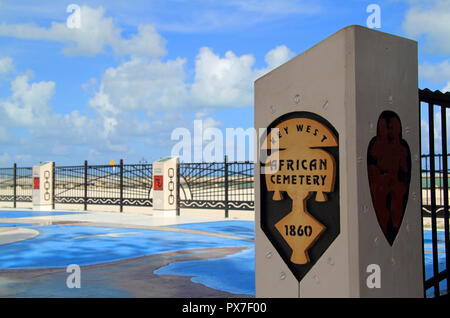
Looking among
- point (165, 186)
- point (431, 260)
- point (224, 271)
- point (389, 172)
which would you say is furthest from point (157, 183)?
point (389, 172)

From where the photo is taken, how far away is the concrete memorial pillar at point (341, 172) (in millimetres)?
3023

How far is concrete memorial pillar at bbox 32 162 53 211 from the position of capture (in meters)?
22.6

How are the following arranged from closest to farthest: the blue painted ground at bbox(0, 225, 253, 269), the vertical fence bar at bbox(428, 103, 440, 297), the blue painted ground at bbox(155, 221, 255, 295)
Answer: the vertical fence bar at bbox(428, 103, 440, 297) < the blue painted ground at bbox(155, 221, 255, 295) < the blue painted ground at bbox(0, 225, 253, 269)

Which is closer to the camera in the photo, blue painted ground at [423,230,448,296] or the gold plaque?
the gold plaque

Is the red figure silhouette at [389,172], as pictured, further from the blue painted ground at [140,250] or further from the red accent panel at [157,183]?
the red accent panel at [157,183]

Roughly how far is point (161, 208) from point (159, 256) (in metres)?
9.54

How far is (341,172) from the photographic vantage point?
10.0ft

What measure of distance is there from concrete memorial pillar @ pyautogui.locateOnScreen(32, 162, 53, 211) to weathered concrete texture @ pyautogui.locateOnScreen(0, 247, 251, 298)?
16509mm

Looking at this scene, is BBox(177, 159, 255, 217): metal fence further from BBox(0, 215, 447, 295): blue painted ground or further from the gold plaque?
the gold plaque

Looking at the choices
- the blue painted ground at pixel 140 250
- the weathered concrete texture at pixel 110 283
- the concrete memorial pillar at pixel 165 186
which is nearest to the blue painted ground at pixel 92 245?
the blue painted ground at pixel 140 250

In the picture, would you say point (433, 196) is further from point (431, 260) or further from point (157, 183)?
point (157, 183)

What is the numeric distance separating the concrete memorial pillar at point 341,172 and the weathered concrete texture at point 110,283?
2.30 metres

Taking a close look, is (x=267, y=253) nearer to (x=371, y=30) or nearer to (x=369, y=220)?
(x=369, y=220)

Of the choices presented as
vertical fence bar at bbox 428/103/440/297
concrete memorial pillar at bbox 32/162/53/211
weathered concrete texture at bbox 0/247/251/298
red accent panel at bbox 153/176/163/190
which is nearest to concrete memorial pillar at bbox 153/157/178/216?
red accent panel at bbox 153/176/163/190
